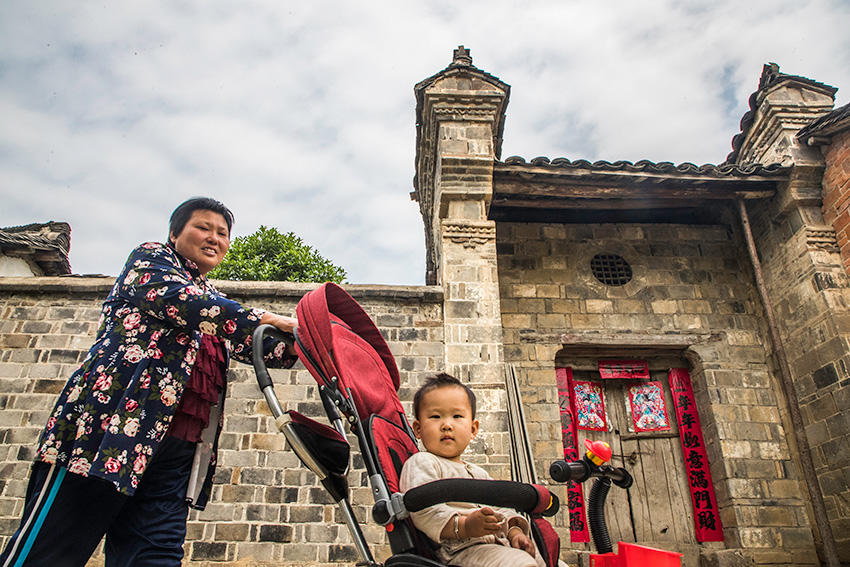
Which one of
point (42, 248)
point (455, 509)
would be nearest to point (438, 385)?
point (455, 509)

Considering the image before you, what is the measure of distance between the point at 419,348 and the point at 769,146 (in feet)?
17.8

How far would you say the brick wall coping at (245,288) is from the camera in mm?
5914

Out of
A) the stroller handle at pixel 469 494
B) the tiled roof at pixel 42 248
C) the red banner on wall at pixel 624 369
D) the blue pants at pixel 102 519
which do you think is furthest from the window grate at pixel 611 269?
the tiled roof at pixel 42 248

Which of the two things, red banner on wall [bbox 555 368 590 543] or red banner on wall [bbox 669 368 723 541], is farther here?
red banner on wall [bbox 669 368 723 541]


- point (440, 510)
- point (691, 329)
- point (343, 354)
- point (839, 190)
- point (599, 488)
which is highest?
point (839, 190)

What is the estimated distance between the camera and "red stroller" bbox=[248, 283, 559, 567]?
1.68 m

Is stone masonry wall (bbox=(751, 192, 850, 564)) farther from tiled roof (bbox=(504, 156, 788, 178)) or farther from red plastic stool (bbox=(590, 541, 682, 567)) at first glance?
red plastic stool (bbox=(590, 541, 682, 567))

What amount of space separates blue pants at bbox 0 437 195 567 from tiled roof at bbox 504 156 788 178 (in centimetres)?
536

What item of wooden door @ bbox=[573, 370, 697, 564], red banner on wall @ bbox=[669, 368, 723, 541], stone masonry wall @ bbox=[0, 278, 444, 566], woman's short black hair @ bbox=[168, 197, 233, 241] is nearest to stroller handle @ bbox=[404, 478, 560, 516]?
woman's short black hair @ bbox=[168, 197, 233, 241]

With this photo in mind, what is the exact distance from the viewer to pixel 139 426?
1968 millimetres

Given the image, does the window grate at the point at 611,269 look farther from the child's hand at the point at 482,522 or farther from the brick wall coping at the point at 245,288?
the child's hand at the point at 482,522

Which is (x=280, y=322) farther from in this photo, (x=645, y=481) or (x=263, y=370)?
(x=645, y=481)

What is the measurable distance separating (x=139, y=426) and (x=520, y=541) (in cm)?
142

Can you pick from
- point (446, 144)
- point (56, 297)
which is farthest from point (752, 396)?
point (56, 297)
